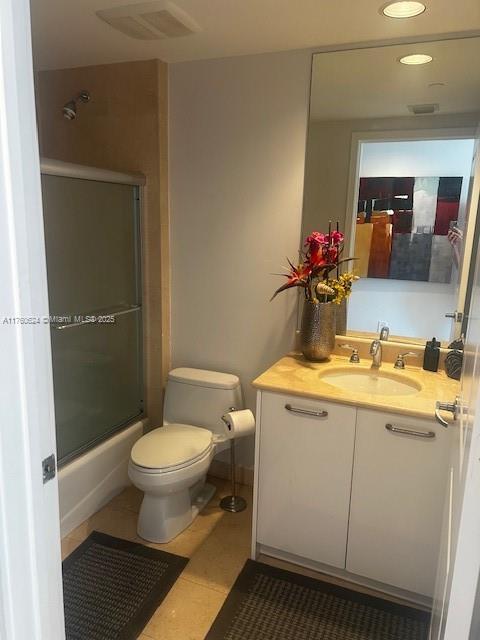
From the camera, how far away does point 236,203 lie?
2387 millimetres

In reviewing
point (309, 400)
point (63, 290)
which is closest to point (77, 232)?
point (63, 290)

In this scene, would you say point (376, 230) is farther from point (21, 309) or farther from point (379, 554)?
point (21, 309)

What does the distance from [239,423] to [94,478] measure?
829mm

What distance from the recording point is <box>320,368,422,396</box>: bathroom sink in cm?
205

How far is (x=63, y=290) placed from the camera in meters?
2.18

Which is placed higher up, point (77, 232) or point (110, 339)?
point (77, 232)

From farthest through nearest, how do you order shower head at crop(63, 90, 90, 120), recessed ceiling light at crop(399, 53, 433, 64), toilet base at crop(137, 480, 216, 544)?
shower head at crop(63, 90, 90, 120) < toilet base at crop(137, 480, 216, 544) < recessed ceiling light at crop(399, 53, 433, 64)

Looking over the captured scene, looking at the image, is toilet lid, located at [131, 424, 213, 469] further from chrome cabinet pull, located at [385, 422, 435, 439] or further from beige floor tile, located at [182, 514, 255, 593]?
chrome cabinet pull, located at [385, 422, 435, 439]

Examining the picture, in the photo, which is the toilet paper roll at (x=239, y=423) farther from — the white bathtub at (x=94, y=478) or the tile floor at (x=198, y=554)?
the white bathtub at (x=94, y=478)

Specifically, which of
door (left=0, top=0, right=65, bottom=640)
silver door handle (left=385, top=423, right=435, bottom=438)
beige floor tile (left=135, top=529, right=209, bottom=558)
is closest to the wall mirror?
silver door handle (left=385, top=423, right=435, bottom=438)

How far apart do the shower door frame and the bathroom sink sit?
1144 millimetres

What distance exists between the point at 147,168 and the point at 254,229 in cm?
66

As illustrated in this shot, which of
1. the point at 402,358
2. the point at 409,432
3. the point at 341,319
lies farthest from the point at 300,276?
the point at 409,432

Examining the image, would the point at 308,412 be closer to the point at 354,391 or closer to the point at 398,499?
the point at 354,391
